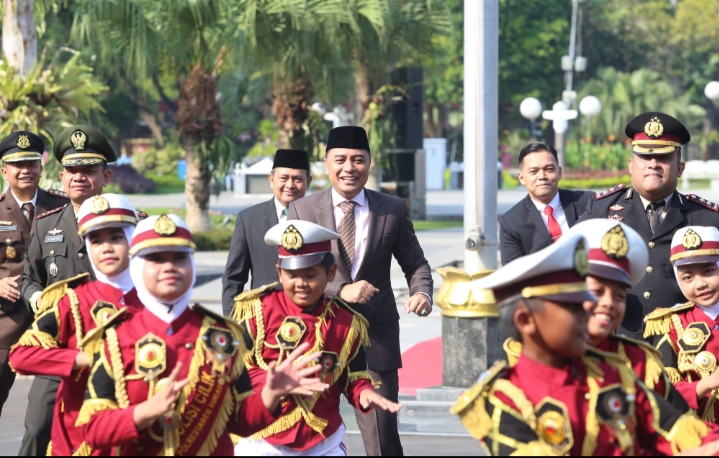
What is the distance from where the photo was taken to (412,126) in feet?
94.9

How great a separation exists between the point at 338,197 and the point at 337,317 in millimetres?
1550

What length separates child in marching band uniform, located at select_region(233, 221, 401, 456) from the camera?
525 cm

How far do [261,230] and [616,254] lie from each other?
3.75 metres

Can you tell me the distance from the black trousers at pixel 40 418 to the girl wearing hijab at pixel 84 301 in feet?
4.38

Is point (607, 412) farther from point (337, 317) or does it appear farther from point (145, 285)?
point (337, 317)

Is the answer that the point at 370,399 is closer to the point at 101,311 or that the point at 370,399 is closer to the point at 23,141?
the point at 101,311

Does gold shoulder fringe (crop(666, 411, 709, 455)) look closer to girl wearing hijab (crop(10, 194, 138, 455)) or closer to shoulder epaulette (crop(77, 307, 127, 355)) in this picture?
shoulder epaulette (crop(77, 307, 127, 355))

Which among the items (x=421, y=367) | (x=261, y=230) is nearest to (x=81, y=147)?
(x=261, y=230)

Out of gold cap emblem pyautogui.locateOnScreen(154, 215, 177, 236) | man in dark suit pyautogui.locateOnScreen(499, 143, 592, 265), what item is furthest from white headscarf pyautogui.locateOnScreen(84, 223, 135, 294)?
man in dark suit pyautogui.locateOnScreen(499, 143, 592, 265)

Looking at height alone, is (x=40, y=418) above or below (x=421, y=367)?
above

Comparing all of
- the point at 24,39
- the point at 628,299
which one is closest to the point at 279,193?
the point at 628,299

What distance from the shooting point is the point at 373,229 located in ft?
22.3

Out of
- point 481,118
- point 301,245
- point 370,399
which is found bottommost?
point 370,399

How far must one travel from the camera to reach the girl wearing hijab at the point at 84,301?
4.69 m
